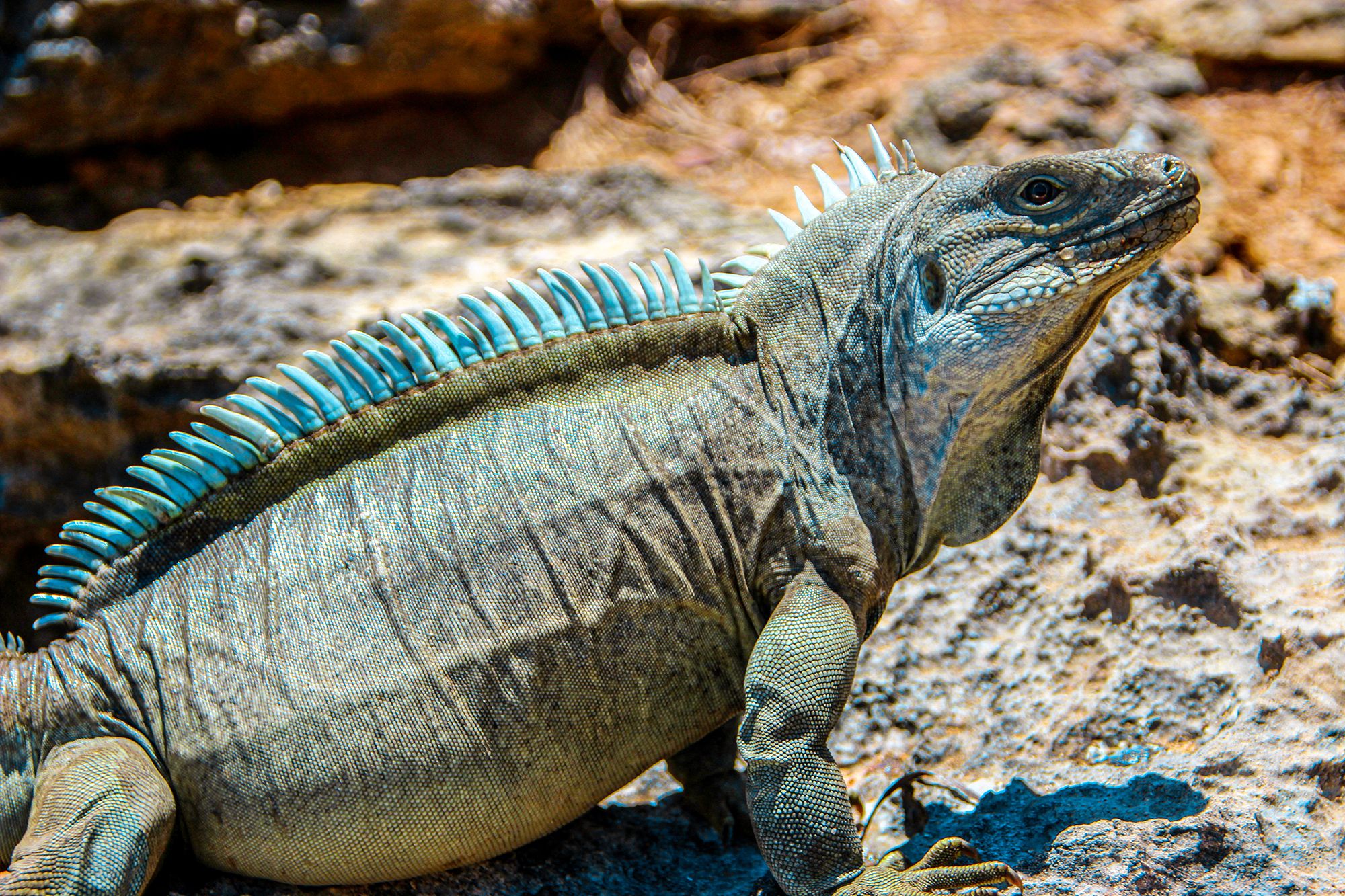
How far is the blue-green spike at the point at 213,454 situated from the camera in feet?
11.3

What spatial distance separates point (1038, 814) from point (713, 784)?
3.45 ft

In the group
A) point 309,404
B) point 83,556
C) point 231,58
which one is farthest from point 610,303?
point 231,58

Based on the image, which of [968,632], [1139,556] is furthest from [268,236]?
[1139,556]

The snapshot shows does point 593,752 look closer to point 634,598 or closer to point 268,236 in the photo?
point 634,598

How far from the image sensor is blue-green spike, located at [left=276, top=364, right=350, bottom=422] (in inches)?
137

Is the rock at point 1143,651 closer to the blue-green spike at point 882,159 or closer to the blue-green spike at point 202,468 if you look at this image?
→ the blue-green spike at point 882,159

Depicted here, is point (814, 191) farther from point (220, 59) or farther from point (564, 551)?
point (564, 551)

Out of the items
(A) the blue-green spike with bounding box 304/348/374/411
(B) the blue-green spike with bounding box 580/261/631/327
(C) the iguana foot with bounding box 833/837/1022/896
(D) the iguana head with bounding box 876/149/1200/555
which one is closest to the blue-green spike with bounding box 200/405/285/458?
(A) the blue-green spike with bounding box 304/348/374/411

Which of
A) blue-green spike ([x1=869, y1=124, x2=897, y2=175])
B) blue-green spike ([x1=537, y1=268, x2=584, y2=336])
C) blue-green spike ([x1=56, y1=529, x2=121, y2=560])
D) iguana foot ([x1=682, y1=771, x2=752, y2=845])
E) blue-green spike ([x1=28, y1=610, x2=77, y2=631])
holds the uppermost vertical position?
blue-green spike ([x1=869, y1=124, x2=897, y2=175])

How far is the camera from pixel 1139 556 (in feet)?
13.1

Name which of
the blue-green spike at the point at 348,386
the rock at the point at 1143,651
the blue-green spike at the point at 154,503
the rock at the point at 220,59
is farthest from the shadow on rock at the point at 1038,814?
the rock at the point at 220,59

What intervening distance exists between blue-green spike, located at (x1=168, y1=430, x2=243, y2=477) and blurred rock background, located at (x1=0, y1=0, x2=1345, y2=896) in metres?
1.19

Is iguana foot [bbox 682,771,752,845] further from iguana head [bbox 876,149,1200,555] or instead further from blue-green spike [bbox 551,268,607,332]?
blue-green spike [bbox 551,268,607,332]

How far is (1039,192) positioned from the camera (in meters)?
3.09
